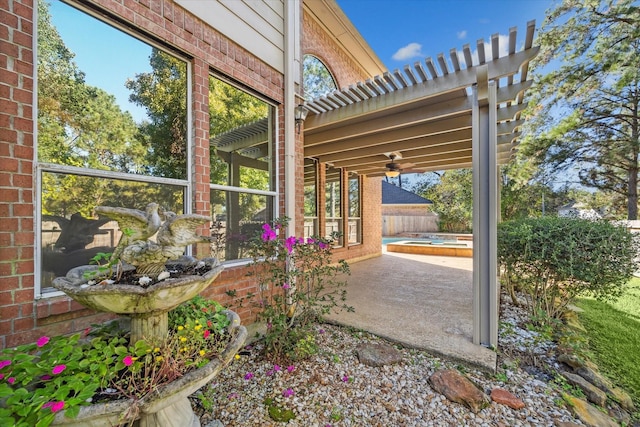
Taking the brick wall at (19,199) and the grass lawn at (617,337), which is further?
the grass lawn at (617,337)

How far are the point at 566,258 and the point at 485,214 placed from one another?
134cm

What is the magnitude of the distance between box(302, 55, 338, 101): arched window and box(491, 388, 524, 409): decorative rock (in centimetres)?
614

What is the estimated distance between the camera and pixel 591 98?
34.3ft

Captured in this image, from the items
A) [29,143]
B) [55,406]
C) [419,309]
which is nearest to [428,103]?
[419,309]

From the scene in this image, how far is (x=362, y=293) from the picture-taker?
199 inches

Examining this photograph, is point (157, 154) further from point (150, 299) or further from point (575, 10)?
point (575, 10)

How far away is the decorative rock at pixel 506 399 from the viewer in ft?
7.07

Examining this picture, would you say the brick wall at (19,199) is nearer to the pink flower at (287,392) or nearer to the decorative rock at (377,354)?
the pink flower at (287,392)

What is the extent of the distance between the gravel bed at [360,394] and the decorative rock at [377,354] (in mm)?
60

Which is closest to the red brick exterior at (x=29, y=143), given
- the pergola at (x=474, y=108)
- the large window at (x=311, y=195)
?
the pergola at (x=474, y=108)

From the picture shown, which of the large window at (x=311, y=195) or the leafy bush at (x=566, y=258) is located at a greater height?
the large window at (x=311, y=195)

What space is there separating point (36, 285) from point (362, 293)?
4.36 m

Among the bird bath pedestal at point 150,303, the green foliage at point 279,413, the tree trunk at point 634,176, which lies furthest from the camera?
the tree trunk at point 634,176

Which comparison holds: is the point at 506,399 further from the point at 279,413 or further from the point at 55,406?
the point at 55,406
